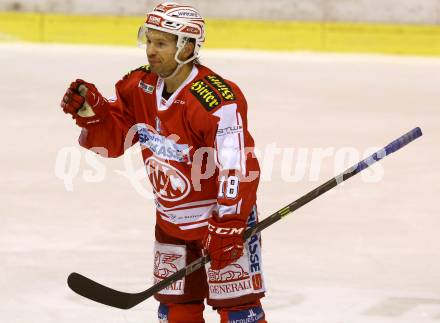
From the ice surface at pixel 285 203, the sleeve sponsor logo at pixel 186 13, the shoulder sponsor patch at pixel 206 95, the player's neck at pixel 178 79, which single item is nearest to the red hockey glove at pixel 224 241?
the shoulder sponsor patch at pixel 206 95

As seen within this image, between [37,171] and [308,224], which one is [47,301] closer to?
[308,224]

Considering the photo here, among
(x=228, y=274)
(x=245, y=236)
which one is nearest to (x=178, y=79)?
(x=245, y=236)

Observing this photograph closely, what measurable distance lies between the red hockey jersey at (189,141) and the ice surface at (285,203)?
115 centimetres

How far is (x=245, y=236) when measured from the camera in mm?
4133

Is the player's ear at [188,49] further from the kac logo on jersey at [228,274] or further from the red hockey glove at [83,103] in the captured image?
the kac logo on jersey at [228,274]

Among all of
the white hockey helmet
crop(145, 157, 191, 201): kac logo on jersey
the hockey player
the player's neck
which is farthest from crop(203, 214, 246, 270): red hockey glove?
the white hockey helmet

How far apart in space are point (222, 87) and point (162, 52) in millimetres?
240

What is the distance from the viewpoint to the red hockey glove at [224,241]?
3.98m

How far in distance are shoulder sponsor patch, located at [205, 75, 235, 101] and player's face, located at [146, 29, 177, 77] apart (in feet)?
0.44

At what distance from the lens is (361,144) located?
876cm

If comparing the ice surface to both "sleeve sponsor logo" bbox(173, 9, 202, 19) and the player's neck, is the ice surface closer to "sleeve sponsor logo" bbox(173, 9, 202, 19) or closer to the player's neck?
the player's neck

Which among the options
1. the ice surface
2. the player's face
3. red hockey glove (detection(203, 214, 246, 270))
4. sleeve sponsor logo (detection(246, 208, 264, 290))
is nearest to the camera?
red hockey glove (detection(203, 214, 246, 270))

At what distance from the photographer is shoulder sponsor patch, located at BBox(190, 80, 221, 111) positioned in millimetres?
4008

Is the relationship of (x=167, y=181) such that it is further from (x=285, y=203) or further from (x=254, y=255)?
(x=285, y=203)
